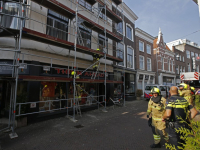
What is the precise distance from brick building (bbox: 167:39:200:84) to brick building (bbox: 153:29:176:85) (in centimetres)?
218

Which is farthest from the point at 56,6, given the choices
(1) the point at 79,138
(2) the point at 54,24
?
(1) the point at 79,138

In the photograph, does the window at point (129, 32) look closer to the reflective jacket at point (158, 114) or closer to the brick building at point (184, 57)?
the reflective jacket at point (158, 114)

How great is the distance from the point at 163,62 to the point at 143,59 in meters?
7.44

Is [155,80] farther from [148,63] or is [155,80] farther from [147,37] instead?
[147,37]

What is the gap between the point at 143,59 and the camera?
18.3 meters

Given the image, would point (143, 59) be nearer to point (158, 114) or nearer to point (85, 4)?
point (85, 4)

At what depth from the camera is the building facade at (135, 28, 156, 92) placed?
1717 centimetres

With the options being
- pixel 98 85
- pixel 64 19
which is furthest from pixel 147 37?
pixel 64 19

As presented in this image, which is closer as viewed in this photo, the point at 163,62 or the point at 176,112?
the point at 176,112

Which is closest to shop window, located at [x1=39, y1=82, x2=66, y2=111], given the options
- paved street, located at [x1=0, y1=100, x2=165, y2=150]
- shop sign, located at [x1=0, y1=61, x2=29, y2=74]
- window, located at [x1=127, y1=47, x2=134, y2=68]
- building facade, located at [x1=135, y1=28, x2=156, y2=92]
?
shop sign, located at [x1=0, y1=61, x2=29, y2=74]

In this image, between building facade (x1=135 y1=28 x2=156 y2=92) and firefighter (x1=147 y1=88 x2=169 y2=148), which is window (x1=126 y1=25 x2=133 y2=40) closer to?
building facade (x1=135 y1=28 x2=156 y2=92)

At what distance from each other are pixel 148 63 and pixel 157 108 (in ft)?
57.7

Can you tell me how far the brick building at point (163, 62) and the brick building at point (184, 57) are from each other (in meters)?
2.18

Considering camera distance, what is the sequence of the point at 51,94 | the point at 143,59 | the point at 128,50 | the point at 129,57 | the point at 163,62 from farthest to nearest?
the point at 163,62 < the point at 143,59 < the point at 129,57 < the point at 128,50 < the point at 51,94
